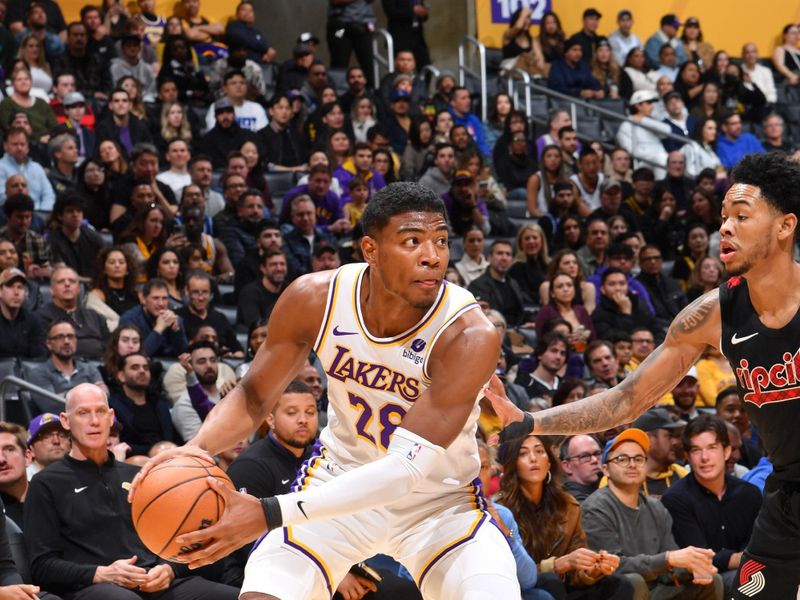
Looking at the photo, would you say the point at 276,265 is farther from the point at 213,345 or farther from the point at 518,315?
the point at 518,315

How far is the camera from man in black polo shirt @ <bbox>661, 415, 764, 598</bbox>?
7.62 m

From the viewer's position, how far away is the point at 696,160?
15.9 metres

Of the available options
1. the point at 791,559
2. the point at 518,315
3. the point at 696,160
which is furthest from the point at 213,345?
the point at 696,160

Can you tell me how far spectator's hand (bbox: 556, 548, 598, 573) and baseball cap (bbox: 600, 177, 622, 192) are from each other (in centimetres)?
766

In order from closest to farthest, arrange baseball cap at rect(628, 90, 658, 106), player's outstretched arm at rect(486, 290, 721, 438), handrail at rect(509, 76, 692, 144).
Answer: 1. player's outstretched arm at rect(486, 290, 721, 438)
2. handrail at rect(509, 76, 692, 144)
3. baseball cap at rect(628, 90, 658, 106)

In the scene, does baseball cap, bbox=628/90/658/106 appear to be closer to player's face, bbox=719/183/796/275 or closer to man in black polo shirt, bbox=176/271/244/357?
man in black polo shirt, bbox=176/271/244/357

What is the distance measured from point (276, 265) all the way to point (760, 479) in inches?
178

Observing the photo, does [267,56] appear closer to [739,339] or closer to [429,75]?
[429,75]

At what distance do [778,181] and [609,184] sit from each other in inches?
396

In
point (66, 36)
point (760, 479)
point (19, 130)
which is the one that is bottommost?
point (760, 479)

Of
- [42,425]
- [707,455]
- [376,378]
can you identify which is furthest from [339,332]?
[707,455]

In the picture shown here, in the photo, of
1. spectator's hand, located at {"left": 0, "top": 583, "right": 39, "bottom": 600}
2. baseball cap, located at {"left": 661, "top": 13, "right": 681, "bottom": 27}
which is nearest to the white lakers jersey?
spectator's hand, located at {"left": 0, "top": 583, "right": 39, "bottom": 600}

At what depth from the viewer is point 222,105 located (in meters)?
13.6

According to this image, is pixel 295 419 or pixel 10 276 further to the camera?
pixel 10 276
